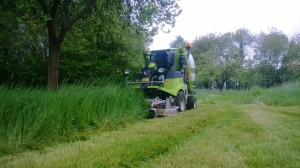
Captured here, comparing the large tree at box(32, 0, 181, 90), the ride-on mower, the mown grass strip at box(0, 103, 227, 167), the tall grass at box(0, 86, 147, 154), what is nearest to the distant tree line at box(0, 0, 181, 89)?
the large tree at box(32, 0, 181, 90)

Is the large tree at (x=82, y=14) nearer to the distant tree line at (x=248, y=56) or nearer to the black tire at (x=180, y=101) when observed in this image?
the black tire at (x=180, y=101)

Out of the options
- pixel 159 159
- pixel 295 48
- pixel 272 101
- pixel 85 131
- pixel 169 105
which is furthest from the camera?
pixel 295 48

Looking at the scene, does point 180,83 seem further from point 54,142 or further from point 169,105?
point 54,142

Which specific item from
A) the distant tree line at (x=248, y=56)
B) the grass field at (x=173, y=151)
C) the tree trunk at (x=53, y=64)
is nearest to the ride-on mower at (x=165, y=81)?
the tree trunk at (x=53, y=64)

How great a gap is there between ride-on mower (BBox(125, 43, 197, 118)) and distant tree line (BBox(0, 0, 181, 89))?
105 cm

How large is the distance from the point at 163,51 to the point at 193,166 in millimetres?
6435

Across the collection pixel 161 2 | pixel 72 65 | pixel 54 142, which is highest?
pixel 161 2

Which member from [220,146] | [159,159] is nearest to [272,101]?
[220,146]

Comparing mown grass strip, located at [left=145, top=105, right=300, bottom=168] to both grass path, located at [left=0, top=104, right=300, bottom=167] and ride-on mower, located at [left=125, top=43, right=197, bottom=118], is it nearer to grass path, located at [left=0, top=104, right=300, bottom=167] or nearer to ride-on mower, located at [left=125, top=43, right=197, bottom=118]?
grass path, located at [left=0, top=104, right=300, bottom=167]

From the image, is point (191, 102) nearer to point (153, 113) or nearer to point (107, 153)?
point (153, 113)

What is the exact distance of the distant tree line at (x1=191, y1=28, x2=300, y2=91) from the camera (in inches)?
992

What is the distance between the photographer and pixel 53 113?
3.69 m

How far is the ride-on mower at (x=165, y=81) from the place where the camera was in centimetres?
676

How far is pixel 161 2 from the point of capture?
7750 mm
